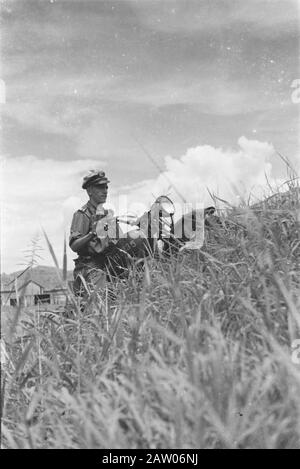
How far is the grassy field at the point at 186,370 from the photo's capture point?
1.74m

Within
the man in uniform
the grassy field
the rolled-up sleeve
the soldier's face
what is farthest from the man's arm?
the grassy field

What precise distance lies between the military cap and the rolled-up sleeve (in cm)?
34

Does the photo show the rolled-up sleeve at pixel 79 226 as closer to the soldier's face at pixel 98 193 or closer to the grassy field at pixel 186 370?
the soldier's face at pixel 98 193

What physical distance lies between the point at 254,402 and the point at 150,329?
0.85 m

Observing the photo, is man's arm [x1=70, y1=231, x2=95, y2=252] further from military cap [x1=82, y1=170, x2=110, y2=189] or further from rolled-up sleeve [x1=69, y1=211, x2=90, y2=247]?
military cap [x1=82, y1=170, x2=110, y2=189]

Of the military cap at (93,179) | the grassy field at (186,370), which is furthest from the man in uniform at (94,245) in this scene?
the grassy field at (186,370)

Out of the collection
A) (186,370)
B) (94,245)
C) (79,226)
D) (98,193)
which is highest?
(98,193)

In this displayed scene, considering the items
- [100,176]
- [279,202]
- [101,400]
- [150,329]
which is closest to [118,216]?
[100,176]

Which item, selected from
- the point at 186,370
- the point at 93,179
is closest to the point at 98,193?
the point at 93,179

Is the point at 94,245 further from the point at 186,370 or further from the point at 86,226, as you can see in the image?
the point at 186,370

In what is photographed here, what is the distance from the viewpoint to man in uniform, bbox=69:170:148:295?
15.7 ft

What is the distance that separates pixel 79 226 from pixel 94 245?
33cm

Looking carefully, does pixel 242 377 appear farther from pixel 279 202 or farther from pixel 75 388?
pixel 279 202

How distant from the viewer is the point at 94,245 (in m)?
5.15
